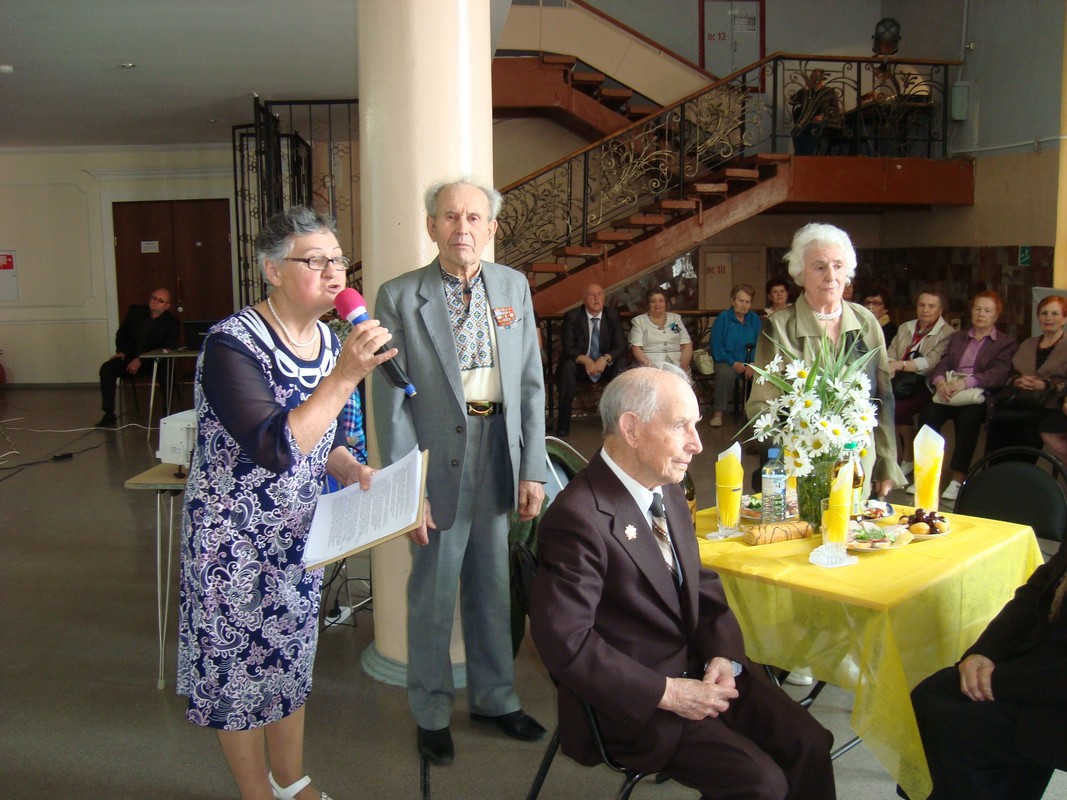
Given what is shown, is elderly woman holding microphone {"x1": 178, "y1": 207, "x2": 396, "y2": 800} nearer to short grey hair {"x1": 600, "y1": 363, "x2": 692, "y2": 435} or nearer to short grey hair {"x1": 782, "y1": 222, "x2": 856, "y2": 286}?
short grey hair {"x1": 600, "y1": 363, "x2": 692, "y2": 435}

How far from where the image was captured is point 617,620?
2207 mm

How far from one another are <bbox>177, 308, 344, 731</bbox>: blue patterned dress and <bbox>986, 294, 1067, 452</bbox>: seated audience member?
199 inches

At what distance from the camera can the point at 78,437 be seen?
9328mm

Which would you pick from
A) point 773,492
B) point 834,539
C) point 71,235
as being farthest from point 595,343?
point 71,235

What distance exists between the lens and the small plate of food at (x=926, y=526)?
2.77m

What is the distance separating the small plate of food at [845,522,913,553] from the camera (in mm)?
2635

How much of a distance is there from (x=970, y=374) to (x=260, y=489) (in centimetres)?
564

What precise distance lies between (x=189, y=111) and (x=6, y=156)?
13.9 ft

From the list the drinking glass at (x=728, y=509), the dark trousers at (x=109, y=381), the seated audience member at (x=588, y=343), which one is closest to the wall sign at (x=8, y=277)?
the dark trousers at (x=109, y=381)

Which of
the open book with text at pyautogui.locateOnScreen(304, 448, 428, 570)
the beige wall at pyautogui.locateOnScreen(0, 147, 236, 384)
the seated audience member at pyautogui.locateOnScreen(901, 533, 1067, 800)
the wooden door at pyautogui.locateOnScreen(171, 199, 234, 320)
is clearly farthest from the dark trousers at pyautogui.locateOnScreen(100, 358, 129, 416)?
the seated audience member at pyautogui.locateOnScreen(901, 533, 1067, 800)

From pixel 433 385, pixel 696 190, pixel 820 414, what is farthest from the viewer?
pixel 696 190

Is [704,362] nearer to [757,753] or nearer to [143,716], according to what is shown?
[143,716]

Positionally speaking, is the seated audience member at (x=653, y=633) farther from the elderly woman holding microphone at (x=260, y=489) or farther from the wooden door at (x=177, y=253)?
the wooden door at (x=177, y=253)

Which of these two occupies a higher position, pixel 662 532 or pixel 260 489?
pixel 260 489
